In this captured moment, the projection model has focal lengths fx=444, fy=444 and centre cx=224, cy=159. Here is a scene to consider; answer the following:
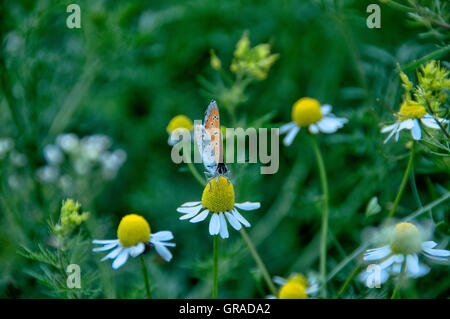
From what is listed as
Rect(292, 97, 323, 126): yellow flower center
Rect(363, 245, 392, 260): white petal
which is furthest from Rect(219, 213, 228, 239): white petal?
Rect(292, 97, 323, 126): yellow flower center

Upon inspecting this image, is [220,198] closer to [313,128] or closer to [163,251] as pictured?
[163,251]

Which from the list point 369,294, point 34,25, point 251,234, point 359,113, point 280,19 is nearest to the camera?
point 369,294

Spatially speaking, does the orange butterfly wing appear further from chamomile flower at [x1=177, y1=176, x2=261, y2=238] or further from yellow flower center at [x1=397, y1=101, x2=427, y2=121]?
yellow flower center at [x1=397, y1=101, x2=427, y2=121]

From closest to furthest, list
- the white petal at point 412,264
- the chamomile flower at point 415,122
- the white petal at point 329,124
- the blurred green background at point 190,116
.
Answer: the white petal at point 412,264 → the chamomile flower at point 415,122 → the white petal at point 329,124 → the blurred green background at point 190,116

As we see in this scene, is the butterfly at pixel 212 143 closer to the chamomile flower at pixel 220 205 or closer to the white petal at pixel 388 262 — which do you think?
the chamomile flower at pixel 220 205

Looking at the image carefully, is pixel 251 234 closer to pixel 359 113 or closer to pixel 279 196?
pixel 279 196

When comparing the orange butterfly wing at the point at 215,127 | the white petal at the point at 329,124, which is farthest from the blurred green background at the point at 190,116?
the orange butterfly wing at the point at 215,127
